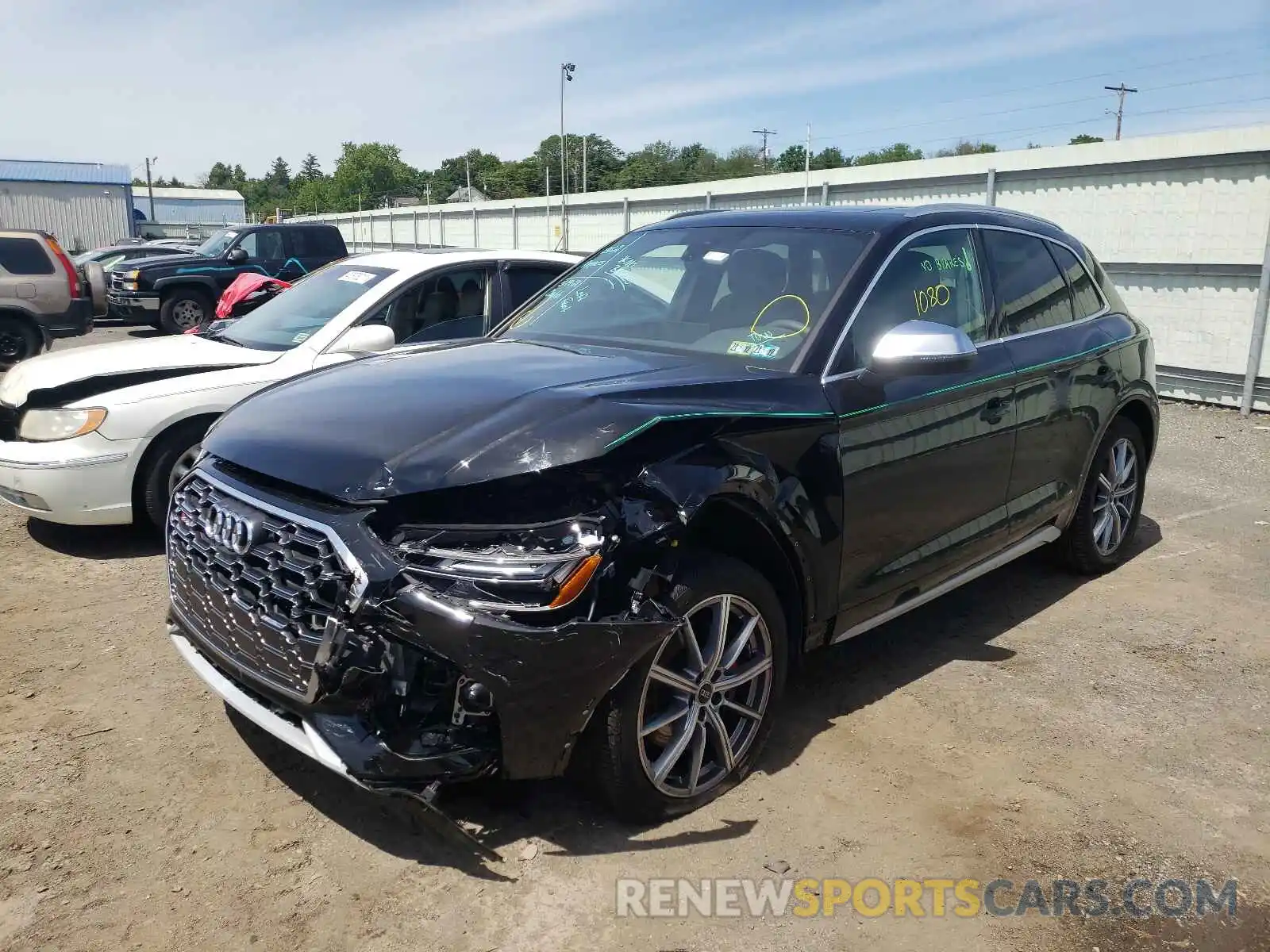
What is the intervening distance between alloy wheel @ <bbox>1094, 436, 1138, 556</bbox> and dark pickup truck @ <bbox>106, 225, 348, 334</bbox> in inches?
546

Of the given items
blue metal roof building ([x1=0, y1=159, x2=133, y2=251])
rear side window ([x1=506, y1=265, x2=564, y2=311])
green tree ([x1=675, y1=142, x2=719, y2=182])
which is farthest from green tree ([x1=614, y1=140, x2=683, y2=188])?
rear side window ([x1=506, y1=265, x2=564, y2=311])

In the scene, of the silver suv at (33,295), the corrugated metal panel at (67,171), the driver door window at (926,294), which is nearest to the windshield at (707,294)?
the driver door window at (926,294)

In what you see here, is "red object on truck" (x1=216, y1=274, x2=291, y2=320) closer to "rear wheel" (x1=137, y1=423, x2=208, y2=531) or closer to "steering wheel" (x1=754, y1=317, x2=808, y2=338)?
"rear wheel" (x1=137, y1=423, x2=208, y2=531)

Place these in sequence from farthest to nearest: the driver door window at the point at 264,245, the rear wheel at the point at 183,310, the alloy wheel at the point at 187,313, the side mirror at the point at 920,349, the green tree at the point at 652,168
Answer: the green tree at the point at 652,168, the driver door window at the point at 264,245, the alloy wheel at the point at 187,313, the rear wheel at the point at 183,310, the side mirror at the point at 920,349

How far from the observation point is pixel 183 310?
17078 millimetres

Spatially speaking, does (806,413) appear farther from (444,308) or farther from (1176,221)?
(1176,221)

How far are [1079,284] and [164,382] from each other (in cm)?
495

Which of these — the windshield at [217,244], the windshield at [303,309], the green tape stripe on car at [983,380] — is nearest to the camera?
the green tape stripe on car at [983,380]

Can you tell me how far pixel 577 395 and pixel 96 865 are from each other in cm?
195

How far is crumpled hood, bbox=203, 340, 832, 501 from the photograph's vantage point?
272cm

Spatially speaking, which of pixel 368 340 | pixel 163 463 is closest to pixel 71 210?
pixel 163 463

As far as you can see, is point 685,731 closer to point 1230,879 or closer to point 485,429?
point 485,429

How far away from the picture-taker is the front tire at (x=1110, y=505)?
523cm

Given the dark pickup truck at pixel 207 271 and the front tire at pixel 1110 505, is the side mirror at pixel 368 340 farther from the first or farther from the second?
the dark pickup truck at pixel 207 271
